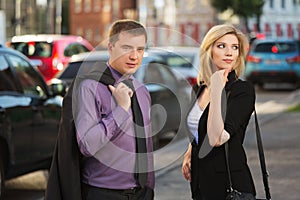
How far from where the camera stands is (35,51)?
2228cm

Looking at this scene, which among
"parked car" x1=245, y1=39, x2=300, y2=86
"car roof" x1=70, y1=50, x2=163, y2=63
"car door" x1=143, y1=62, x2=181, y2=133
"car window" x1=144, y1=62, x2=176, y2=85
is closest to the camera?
"car roof" x1=70, y1=50, x2=163, y2=63

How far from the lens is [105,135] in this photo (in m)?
4.10

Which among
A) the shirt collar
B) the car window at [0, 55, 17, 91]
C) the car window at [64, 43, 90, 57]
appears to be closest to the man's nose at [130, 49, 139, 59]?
the shirt collar

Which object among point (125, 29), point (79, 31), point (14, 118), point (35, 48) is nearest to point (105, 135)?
point (125, 29)

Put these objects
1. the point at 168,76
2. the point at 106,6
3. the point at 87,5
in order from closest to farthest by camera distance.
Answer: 1. the point at 168,76
2. the point at 106,6
3. the point at 87,5

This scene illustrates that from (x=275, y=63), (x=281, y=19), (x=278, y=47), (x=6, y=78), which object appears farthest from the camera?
(x=281, y=19)

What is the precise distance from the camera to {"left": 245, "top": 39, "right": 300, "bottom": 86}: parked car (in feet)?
95.1

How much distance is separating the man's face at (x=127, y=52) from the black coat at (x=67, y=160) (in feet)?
0.31

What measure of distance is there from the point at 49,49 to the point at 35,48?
1.31 feet

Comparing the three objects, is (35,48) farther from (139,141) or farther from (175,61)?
(139,141)

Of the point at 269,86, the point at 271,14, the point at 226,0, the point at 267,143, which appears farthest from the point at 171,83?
the point at 271,14

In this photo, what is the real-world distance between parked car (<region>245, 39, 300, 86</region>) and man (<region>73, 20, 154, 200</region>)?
25008 millimetres

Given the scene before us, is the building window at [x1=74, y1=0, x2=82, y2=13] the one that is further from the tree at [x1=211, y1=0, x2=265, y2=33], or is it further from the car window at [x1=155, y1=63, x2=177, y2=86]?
the car window at [x1=155, y1=63, x2=177, y2=86]

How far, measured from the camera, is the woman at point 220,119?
14.8 ft
